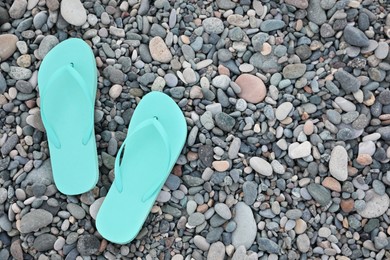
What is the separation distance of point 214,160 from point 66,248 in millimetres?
395

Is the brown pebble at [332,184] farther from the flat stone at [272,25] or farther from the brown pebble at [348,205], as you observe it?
the flat stone at [272,25]

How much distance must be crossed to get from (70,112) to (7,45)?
0.22m

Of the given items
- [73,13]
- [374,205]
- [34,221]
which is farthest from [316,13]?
[34,221]

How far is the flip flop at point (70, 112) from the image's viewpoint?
1317mm

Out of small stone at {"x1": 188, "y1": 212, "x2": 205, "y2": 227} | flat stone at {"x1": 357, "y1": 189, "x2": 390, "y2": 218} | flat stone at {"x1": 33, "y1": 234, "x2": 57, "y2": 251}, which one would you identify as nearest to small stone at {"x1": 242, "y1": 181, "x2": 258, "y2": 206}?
small stone at {"x1": 188, "y1": 212, "x2": 205, "y2": 227}

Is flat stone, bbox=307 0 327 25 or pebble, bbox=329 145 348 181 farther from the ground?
flat stone, bbox=307 0 327 25

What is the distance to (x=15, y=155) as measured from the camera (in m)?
1.33

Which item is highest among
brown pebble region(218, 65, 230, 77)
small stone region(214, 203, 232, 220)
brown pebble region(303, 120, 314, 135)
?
brown pebble region(218, 65, 230, 77)

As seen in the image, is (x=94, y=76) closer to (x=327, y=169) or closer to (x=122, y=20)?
(x=122, y=20)

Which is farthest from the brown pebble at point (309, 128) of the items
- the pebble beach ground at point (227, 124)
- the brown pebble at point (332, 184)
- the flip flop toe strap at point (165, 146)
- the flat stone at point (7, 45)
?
the flat stone at point (7, 45)

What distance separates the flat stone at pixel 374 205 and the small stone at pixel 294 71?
320 millimetres

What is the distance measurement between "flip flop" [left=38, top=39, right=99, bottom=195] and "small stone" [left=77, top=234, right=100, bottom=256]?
11cm

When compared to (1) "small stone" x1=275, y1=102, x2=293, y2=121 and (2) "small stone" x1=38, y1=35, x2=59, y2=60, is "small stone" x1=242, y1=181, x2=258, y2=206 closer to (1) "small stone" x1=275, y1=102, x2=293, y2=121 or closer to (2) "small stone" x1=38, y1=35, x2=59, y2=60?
(1) "small stone" x1=275, y1=102, x2=293, y2=121

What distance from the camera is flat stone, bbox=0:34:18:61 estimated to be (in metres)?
1.35
